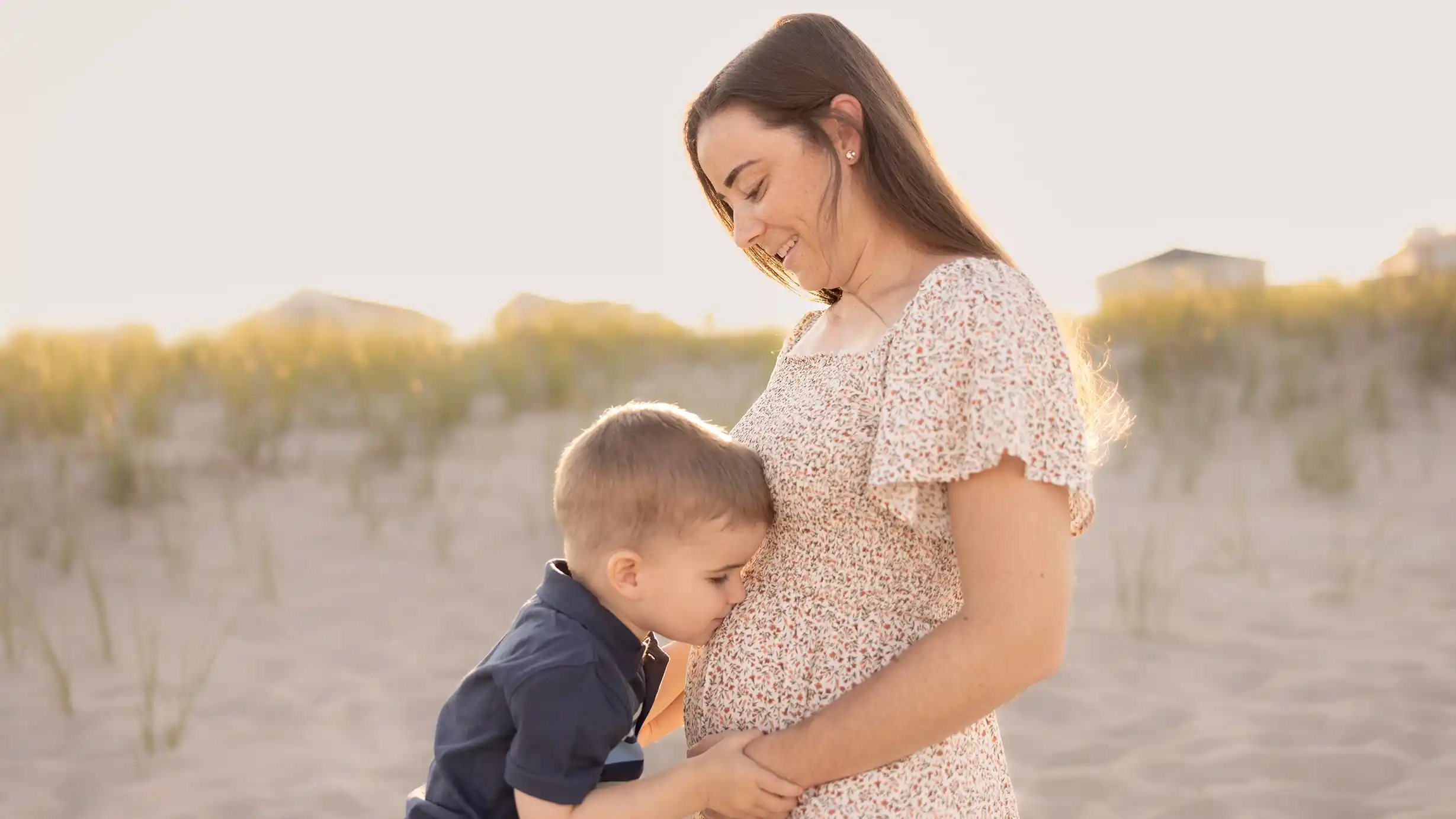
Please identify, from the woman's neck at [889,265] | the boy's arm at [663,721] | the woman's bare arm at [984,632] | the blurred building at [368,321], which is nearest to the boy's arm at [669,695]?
the boy's arm at [663,721]

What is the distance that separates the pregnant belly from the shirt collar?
5.5 inches

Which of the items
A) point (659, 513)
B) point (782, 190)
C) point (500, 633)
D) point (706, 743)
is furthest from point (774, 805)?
point (500, 633)

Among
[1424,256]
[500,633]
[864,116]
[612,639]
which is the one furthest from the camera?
[1424,256]

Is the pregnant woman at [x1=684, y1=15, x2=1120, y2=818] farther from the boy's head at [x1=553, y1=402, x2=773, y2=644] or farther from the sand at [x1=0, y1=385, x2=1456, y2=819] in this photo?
the sand at [x1=0, y1=385, x2=1456, y2=819]

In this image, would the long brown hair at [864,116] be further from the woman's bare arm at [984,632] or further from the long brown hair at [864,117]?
the woman's bare arm at [984,632]

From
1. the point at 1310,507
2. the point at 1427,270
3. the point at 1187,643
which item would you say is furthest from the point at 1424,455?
the point at 1187,643

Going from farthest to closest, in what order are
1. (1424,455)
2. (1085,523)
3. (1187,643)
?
1. (1424,455)
2. (1187,643)
3. (1085,523)

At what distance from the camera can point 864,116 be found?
182cm

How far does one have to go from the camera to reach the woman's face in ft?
6.06

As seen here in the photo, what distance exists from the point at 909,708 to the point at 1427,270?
861 centimetres

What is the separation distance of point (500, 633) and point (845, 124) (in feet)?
14.0

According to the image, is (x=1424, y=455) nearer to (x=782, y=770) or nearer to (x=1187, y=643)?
(x=1187, y=643)

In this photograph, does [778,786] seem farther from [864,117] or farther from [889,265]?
[864,117]

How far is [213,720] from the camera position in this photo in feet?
14.7
